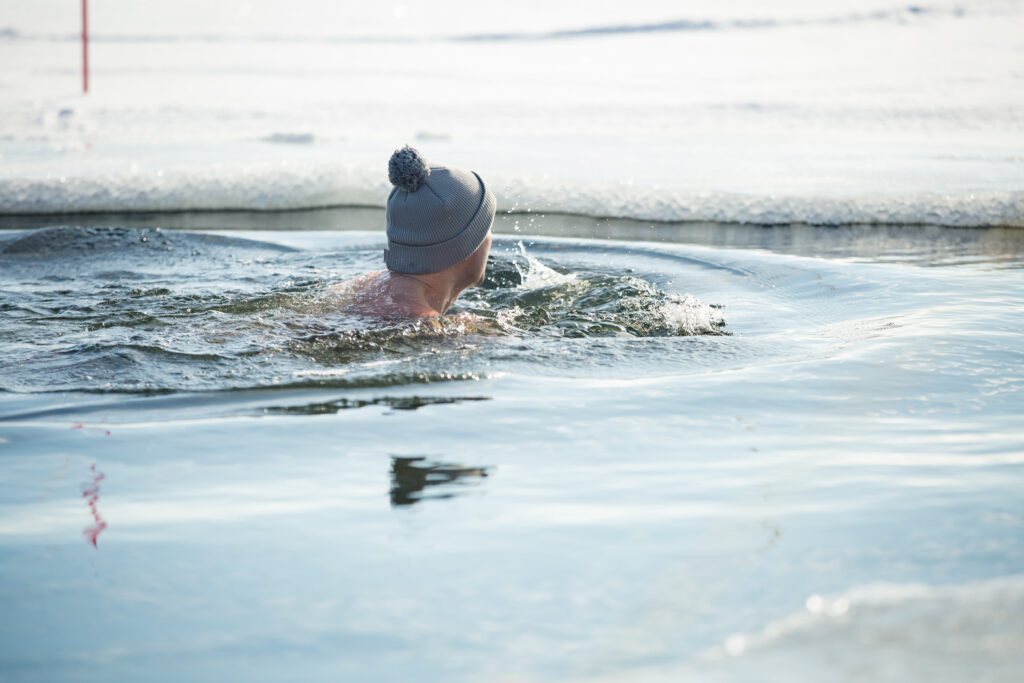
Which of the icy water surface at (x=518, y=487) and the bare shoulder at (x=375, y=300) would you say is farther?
the bare shoulder at (x=375, y=300)

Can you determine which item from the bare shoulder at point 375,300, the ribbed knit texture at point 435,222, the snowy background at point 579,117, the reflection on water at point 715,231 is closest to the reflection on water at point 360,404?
the bare shoulder at point 375,300

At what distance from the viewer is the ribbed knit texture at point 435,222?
3.58 meters

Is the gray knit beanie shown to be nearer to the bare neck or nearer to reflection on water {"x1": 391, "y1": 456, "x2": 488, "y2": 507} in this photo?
the bare neck

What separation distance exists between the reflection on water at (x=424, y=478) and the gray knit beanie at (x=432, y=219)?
60.9 inches

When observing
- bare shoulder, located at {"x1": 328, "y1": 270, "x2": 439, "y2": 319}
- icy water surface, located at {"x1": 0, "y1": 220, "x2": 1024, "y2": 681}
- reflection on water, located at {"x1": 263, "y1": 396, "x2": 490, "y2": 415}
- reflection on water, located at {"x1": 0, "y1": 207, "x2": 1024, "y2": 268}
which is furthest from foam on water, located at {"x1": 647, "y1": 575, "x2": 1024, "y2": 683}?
reflection on water, located at {"x1": 0, "y1": 207, "x2": 1024, "y2": 268}

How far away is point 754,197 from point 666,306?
228 centimetres

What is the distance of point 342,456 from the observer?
220 cm

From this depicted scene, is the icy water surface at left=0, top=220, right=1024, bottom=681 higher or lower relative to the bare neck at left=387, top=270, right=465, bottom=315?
lower

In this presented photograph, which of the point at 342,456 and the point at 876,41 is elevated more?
the point at 876,41

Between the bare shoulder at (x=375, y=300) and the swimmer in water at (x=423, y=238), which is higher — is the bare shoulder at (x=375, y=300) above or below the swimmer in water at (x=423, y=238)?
below

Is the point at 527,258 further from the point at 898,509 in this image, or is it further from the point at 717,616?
the point at 717,616

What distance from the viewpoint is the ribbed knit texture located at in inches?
141

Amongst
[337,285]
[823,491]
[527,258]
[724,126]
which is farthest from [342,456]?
[724,126]

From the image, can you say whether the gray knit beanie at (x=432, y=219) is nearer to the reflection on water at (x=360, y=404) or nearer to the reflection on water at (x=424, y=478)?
the reflection on water at (x=360, y=404)
